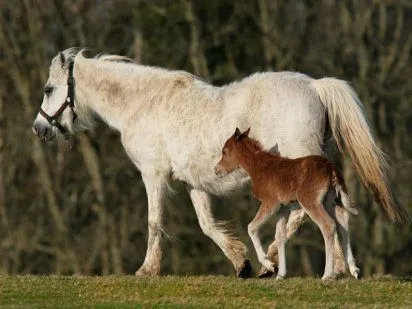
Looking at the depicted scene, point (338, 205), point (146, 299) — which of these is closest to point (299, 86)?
point (338, 205)

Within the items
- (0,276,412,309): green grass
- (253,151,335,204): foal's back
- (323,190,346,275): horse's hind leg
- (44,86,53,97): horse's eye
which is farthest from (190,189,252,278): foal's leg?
(44,86,53,97): horse's eye

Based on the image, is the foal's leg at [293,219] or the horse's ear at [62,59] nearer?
the foal's leg at [293,219]

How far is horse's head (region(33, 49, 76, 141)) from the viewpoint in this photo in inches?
552

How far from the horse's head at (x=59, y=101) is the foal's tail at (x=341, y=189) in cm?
412

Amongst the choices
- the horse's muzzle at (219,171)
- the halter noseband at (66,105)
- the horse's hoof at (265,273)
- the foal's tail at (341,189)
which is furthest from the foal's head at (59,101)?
the foal's tail at (341,189)

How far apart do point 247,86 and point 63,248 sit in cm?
1761

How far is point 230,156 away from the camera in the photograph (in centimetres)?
1199

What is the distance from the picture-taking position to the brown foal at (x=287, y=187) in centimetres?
1113

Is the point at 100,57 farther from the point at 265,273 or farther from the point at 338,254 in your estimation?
the point at 338,254

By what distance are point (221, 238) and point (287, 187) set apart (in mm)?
1815

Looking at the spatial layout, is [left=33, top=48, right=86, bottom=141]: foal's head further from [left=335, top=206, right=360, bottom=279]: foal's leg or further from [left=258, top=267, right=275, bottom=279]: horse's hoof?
[left=335, top=206, right=360, bottom=279]: foal's leg

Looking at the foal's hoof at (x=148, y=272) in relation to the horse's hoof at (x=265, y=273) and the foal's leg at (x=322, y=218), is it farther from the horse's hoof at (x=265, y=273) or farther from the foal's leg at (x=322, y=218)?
the foal's leg at (x=322, y=218)

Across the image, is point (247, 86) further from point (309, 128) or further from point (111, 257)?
point (111, 257)

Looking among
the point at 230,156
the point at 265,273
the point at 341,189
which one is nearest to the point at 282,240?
the point at 265,273
